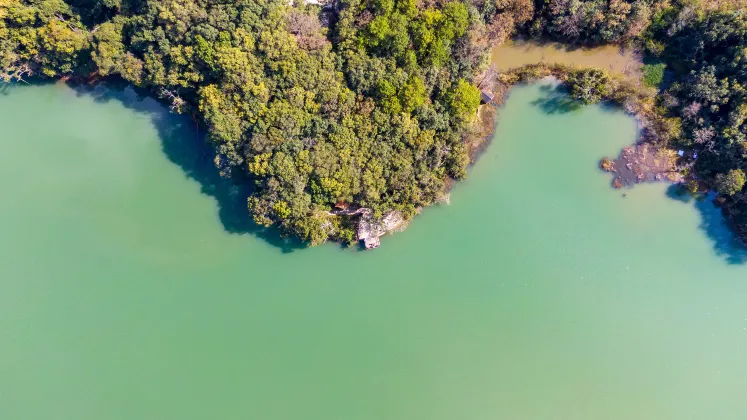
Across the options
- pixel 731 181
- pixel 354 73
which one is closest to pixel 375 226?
pixel 354 73

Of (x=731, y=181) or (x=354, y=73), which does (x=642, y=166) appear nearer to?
(x=731, y=181)

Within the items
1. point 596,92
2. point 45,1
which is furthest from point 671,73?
point 45,1

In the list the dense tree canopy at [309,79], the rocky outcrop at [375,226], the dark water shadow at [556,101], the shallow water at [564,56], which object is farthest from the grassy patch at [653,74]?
the rocky outcrop at [375,226]

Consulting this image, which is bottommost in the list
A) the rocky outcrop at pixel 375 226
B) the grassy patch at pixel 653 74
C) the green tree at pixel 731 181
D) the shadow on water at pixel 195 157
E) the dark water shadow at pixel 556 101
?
the shadow on water at pixel 195 157

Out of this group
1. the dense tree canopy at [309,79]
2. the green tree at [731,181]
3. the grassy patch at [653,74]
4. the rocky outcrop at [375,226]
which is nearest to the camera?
the dense tree canopy at [309,79]

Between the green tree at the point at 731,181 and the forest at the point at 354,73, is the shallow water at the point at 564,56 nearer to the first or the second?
the forest at the point at 354,73

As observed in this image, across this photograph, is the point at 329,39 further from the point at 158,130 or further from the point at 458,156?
the point at 158,130
